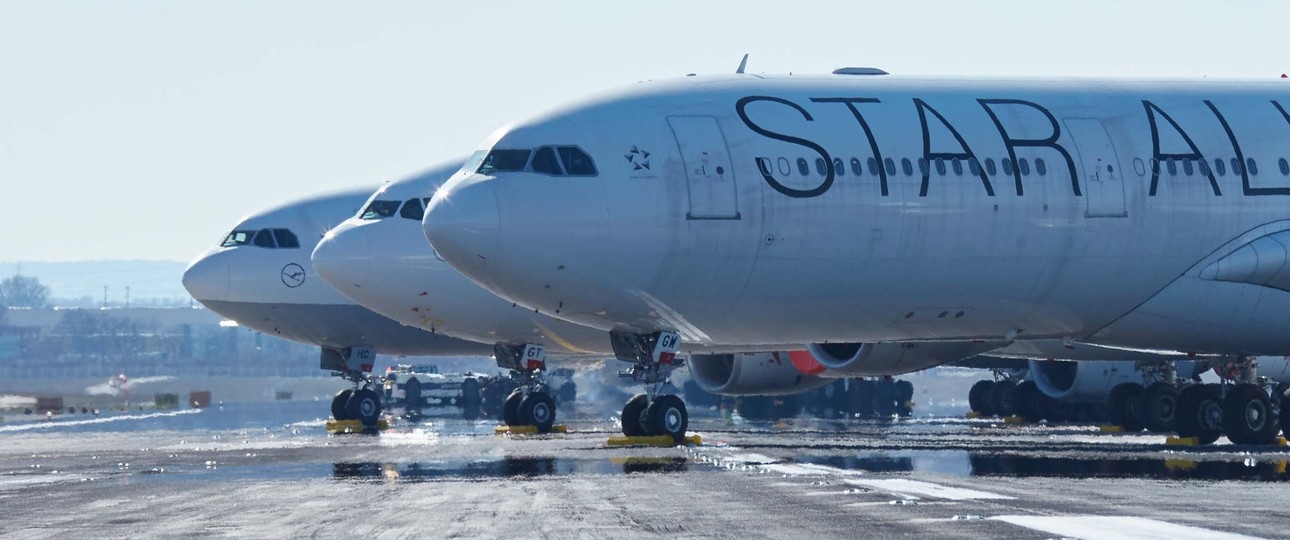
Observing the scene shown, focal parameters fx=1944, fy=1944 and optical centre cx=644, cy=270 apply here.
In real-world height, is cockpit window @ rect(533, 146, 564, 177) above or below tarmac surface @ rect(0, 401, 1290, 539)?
above

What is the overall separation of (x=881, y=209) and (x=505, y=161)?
5386mm

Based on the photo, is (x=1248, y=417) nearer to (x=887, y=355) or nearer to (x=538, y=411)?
(x=887, y=355)

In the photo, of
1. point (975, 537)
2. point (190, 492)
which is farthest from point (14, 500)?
point (975, 537)

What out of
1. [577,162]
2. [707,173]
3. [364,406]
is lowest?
[364,406]

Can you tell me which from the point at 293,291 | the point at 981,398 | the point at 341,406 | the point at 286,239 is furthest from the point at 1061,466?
the point at 981,398

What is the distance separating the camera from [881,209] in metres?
27.7

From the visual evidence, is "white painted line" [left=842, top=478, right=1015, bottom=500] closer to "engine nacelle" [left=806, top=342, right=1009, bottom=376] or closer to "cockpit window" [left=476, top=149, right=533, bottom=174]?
"cockpit window" [left=476, top=149, right=533, bottom=174]

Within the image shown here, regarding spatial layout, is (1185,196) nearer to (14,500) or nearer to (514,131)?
(514,131)

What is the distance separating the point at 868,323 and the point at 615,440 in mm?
4436

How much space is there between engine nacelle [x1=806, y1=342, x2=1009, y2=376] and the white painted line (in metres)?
12.2

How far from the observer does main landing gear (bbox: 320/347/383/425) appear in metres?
44.8

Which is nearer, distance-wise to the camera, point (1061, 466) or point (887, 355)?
point (1061, 466)

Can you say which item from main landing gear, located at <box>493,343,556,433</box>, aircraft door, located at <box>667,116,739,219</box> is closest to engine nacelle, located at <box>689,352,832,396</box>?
main landing gear, located at <box>493,343,556,433</box>

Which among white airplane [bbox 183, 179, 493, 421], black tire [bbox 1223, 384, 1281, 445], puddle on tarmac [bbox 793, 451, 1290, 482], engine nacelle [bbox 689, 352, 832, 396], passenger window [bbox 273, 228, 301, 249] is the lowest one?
puddle on tarmac [bbox 793, 451, 1290, 482]
